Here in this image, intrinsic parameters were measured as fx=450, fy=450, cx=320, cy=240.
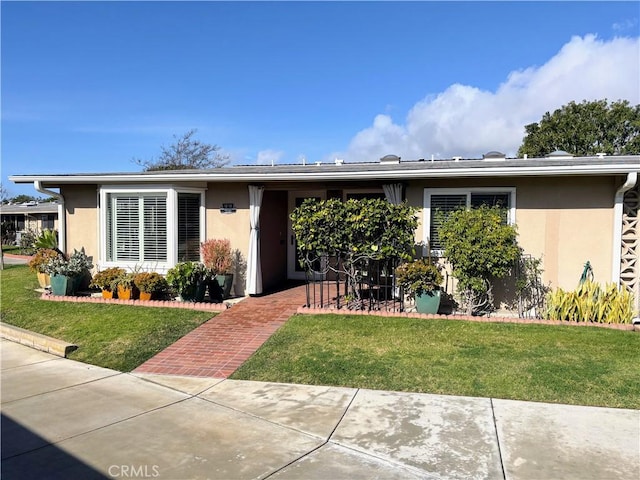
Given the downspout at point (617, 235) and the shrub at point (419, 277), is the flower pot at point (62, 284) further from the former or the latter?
the downspout at point (617, 235)

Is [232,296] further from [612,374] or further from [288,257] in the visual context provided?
[612,374]

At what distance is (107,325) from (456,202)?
267 inches

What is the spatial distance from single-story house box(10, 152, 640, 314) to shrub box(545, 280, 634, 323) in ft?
2.48

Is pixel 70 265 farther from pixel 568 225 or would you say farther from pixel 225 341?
pixel 568 225

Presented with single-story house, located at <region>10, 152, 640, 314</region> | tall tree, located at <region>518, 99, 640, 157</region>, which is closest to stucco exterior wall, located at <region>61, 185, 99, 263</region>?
single-story house, located at <region>10, 152, 640, 314</region>

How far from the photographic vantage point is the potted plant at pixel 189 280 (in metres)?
8.88

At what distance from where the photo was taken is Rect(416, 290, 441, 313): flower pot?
800 centimetres

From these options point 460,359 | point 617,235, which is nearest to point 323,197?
point 617,235

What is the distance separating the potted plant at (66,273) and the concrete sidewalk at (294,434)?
484 centimetres

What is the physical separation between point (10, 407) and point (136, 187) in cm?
624

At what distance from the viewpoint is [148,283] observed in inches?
362

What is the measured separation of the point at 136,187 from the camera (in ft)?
33.2

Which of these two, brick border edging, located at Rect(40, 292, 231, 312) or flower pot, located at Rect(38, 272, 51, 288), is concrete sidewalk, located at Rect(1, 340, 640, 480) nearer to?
brick border edging, located at Rect(40, 292, 231, 312)

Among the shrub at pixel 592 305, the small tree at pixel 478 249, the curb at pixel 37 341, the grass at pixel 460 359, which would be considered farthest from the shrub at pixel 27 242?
the shrub at pixel 592 305
